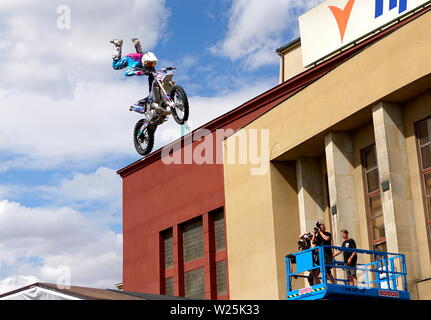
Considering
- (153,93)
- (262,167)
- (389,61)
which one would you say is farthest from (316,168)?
(153,93)

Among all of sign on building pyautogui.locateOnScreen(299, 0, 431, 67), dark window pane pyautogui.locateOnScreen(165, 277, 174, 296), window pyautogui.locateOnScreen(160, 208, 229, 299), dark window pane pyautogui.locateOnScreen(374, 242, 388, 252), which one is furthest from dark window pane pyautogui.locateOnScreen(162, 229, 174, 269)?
dark window pane pyautogui.locateOnScreen(374, 242, 388, 252)

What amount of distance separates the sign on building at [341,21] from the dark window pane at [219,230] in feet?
23.9

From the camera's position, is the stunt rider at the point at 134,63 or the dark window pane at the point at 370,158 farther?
the dark window pane at the point at 370,158

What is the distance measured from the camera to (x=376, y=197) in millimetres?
25766

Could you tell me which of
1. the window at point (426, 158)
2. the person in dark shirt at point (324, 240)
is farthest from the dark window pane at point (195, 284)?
the person in dark shirt at point (324, 240)

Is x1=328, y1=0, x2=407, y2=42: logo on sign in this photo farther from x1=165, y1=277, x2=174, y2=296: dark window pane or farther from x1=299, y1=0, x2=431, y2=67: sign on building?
x1=165, y1=277, x2=174, y2=296: dark window pane

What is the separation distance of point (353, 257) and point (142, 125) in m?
8.32

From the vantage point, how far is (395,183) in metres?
23.9

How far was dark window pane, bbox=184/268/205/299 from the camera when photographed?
33.7m

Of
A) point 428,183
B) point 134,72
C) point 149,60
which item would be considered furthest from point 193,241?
point 149,60

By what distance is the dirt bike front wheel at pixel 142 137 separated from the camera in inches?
963

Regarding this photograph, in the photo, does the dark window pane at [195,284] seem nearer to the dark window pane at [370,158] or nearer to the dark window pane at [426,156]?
the dark window pane at [370,158]

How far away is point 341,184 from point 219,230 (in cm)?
808

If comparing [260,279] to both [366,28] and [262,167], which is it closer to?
[262,167]
